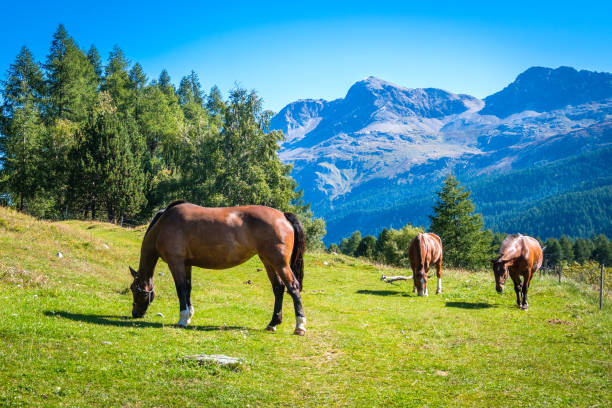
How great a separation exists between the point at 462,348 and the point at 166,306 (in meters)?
9.55

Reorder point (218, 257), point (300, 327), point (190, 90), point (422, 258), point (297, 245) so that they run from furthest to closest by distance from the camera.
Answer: point (190, 90), point (422, 258), point (297, 245), point (218, 257), point (300, 327)

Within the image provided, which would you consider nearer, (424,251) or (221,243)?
(221,243)

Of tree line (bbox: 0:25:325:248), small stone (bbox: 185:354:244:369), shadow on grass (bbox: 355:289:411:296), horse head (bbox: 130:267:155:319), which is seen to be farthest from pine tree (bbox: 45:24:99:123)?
small stone (bbox: 185:354:244:369)

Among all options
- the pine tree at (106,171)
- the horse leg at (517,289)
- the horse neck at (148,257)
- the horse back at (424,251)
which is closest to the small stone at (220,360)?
the horse neck at (148,257)

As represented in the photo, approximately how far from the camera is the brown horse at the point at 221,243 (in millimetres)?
11320

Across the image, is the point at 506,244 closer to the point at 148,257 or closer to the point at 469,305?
the point at 469,305

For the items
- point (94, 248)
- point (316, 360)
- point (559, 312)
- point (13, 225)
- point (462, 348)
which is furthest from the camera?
point (94, 248)

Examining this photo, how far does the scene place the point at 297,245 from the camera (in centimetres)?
1198

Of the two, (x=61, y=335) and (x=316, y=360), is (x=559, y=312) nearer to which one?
(x=316, y=360)

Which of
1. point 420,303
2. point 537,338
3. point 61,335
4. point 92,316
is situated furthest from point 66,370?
point 420,303

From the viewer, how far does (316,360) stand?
918 centimetres

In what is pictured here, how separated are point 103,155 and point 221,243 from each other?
140 feet

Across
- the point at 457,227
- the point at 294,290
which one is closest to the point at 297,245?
the point at 294,290

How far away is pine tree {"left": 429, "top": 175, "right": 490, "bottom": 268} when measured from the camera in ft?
211
